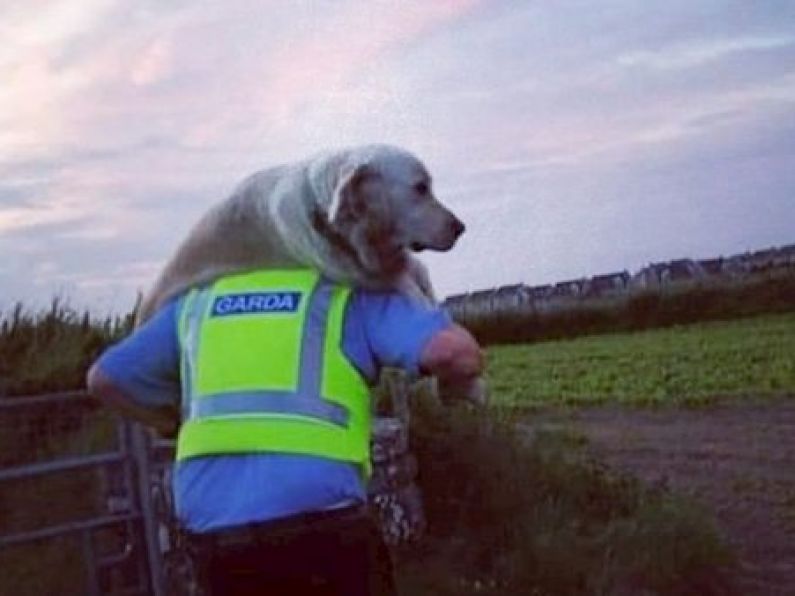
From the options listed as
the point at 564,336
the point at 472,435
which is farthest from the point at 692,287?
the point at 472,435

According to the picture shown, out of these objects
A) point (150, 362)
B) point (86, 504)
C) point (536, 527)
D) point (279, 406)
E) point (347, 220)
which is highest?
point (347, 220)

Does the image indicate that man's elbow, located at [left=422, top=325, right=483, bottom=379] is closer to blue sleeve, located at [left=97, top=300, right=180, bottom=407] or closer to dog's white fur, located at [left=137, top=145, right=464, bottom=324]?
dog's white fur, located at [left=137, top=145, right=464, bottom=324]

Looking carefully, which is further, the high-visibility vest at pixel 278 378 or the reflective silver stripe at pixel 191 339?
the reflective silver stripe at pixel 191 339

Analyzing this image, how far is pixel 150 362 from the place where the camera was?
4.76m

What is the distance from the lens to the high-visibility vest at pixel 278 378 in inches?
172

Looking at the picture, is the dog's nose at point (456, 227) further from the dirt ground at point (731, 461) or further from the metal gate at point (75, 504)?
the dirt ground at point (731, 461)

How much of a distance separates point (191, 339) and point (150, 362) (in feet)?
0.70

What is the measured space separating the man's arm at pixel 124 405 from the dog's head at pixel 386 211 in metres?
0.71

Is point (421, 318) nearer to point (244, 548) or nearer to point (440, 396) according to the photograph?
point (440, 396)

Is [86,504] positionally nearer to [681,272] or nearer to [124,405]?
[124,405]

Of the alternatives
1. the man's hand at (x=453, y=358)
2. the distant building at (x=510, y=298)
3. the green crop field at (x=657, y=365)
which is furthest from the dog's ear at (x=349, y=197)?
the distant building at (x=510, y=298)

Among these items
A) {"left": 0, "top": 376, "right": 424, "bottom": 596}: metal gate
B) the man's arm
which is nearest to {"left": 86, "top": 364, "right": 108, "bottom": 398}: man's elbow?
the man's arm

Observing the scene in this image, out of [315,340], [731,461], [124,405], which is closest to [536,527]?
[731,461]

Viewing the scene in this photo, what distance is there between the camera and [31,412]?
9.61m
